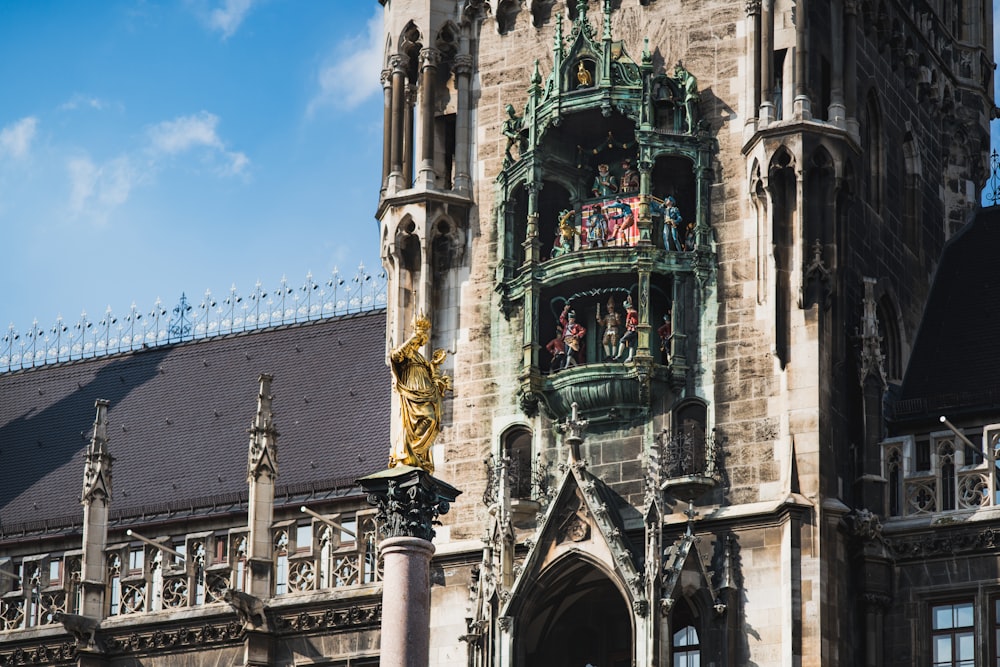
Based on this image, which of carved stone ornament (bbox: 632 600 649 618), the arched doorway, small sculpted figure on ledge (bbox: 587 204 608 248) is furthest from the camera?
small sculpted figure on ledge (bbox: 587 204 608 248)

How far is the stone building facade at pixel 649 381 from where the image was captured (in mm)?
44438

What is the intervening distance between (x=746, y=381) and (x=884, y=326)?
428 centimetres

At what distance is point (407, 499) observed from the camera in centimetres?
3972

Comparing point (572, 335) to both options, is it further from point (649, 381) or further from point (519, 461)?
point (519, 461)

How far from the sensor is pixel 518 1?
1959 inches

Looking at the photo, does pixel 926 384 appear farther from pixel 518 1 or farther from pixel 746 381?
pixel 518 1

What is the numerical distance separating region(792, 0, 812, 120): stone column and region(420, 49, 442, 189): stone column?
6913 millimetres

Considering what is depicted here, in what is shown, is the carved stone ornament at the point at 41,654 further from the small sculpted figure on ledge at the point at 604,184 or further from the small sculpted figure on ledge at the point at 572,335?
the small sculpted figure on ledge at the point at 604,184

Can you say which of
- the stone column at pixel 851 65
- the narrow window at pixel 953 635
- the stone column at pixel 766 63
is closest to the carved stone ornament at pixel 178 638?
the narrow window at pixel 953 635

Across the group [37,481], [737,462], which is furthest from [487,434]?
[37,481]

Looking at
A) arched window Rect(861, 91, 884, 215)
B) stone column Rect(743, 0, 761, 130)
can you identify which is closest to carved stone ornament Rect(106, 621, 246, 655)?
stone column Rect(743, 0, 761, 130)

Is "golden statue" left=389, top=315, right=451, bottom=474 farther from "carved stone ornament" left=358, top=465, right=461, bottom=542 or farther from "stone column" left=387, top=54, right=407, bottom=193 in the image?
"stone column" left=387, top=54, right=407, bottom=193

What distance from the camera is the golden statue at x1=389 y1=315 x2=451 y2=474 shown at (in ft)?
132

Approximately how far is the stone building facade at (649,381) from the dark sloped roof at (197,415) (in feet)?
1.51
